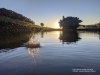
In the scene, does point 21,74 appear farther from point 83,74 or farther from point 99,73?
point 99,73

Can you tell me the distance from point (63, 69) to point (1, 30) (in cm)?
8451

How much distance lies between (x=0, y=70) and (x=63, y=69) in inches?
259

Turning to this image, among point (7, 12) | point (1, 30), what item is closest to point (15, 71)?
point (1, 30)

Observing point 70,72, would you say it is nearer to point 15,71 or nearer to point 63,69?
point 63,69

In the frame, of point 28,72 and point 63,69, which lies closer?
point 28,72

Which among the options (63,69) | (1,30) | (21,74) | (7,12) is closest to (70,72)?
(63,69)

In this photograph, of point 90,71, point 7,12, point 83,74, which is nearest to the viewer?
point 83,74

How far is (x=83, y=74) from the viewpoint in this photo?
1254cm

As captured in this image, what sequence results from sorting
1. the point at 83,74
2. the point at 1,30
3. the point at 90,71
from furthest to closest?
the point at 1,30 < the point at 90,71 < the point at 83,74

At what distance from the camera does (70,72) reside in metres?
13.2

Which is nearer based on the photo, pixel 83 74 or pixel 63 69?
pixel 83 74

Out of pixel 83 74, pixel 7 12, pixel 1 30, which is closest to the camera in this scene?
pixel 83 74

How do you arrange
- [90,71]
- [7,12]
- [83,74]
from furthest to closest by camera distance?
[7,12] < [90,71] < [83,74]

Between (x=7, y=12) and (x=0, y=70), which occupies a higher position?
(x=7, y=12)
